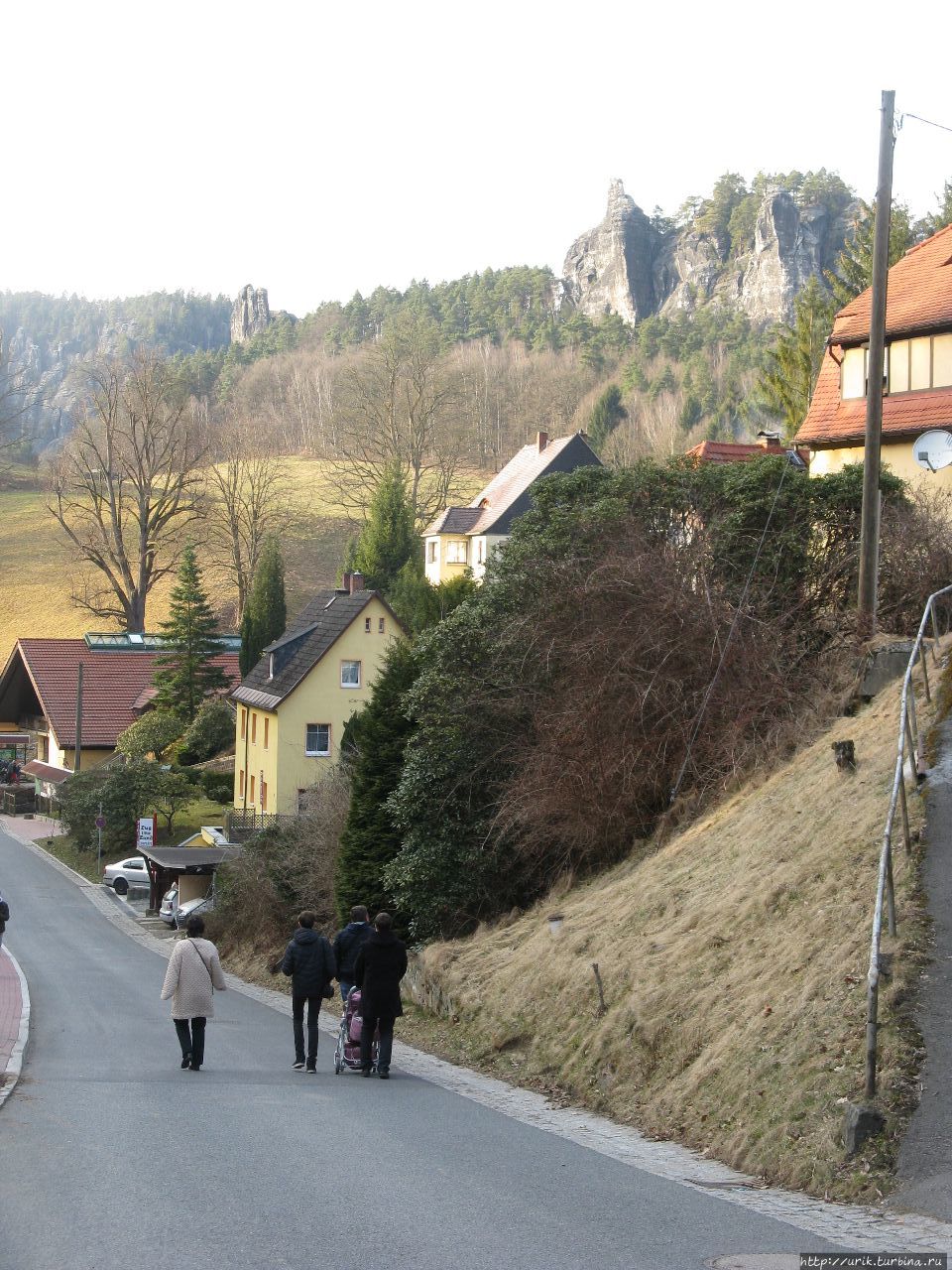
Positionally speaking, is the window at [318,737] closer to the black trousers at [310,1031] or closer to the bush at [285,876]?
the bush at [285,876]

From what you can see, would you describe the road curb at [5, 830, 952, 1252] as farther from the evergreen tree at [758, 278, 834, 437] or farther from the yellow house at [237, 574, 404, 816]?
the evergreen tree at [758, 278, 834, 437]

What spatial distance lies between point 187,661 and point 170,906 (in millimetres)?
23606

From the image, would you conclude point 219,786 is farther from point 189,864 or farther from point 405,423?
point 405,423

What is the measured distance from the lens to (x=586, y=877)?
20.3 m

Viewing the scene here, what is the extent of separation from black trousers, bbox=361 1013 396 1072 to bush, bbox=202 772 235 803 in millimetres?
40804

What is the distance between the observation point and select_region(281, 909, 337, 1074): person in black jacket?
45.2ft

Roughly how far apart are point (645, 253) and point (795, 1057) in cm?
17490

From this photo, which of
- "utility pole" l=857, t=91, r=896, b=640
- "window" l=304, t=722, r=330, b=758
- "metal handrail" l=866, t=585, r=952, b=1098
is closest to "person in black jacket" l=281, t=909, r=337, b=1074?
"metal handrail" l=866, t=585, r=952, b=1098

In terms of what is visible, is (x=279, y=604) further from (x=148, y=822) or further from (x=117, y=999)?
(x=117, y=999)

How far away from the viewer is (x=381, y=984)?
13.4 m

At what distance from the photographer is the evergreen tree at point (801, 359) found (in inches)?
2164

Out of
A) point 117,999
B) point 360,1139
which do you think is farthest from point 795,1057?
point 117,999

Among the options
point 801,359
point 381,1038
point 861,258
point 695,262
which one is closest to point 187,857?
point 381,1038

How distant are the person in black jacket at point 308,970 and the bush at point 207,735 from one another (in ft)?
150
